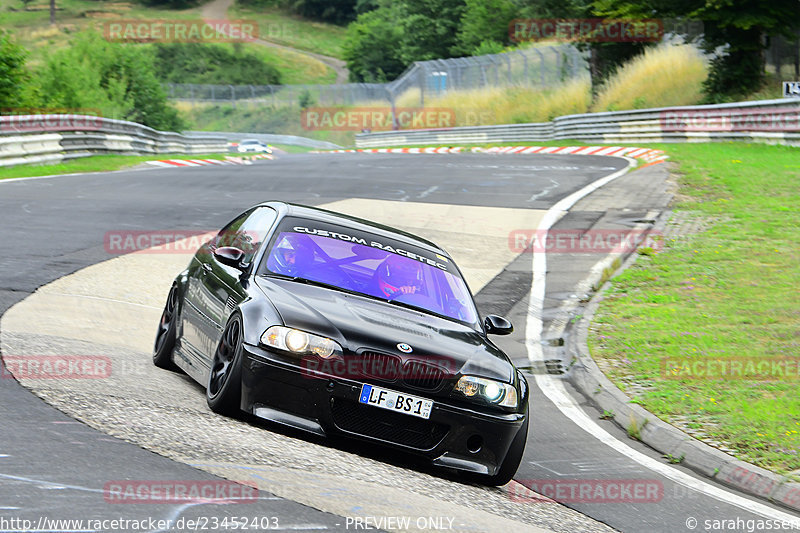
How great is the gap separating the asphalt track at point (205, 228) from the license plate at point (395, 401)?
436 millimetres

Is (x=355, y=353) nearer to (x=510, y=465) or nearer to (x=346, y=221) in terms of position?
(x=510, y=465)

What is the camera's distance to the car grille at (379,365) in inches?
245

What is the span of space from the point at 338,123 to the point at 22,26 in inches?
2592

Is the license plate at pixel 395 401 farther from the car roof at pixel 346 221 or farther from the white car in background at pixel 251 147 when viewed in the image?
the white car in background at pixel 251 147

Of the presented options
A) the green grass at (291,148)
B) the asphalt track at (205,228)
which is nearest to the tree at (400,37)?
the green grass at (291,148)

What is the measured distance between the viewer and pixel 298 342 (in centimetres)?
627

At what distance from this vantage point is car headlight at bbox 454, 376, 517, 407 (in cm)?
639

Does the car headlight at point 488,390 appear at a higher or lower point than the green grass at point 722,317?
higher

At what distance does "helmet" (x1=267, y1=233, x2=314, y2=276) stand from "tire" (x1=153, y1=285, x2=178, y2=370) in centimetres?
128

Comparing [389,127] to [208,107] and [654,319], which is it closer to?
[208,107]

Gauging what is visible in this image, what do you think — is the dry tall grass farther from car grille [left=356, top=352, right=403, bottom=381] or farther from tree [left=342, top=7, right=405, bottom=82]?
tree [left=342, top=7, right=405, bottom=82]

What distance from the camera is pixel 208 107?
8925cm

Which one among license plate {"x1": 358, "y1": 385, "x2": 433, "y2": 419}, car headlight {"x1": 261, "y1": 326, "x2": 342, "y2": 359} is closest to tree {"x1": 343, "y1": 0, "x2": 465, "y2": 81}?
car headlight {"x1": 261, "y1": 326, "x2": 342, "y2": 359}

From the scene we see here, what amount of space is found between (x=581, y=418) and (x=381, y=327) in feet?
9.88
